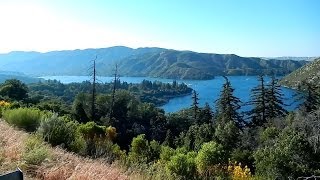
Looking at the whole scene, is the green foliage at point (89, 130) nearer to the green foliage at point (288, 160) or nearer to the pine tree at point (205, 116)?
the green foliage at point (288, 160)

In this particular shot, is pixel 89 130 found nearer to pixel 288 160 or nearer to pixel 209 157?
pixel 209 157

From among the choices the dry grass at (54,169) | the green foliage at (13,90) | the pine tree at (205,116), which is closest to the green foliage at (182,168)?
the dry grass at (54,169)

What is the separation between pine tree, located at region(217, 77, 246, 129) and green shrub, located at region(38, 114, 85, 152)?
35730 mm

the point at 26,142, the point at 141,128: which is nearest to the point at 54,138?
the point at 26,142

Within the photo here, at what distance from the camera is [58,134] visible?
820cm

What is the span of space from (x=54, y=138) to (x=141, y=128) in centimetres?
4849

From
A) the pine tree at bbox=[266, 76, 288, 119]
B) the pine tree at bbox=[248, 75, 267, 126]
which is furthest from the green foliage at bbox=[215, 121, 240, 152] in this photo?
the pine tree at bbox=[266, 76, 288, 119]

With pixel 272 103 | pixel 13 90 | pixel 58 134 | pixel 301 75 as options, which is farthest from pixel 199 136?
pixel 301 75

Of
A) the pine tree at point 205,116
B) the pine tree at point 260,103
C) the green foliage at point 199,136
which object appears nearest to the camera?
the green foliage at point 199,136

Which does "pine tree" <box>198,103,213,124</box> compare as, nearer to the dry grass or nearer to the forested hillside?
the forested hillside

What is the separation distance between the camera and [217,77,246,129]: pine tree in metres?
43.8

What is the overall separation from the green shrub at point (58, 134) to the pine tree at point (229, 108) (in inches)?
1407

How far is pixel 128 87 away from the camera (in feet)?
451

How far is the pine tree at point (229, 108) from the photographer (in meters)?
43.8
